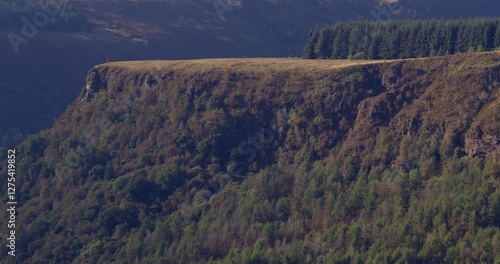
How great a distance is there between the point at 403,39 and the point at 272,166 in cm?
2723

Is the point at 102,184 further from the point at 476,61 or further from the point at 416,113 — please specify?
the point at 476,61

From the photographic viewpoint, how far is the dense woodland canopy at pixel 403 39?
355 feet

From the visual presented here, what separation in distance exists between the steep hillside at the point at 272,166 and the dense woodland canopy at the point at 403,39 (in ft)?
22.4

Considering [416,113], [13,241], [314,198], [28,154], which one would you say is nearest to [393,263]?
[314,198]

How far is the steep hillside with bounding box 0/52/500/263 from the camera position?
8031cm

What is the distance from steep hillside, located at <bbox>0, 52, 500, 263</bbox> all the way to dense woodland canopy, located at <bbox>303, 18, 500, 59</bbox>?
22.4 feet

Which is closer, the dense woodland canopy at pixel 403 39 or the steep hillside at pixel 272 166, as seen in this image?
the steep hillside at pixel 272 166

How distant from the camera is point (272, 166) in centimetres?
9806

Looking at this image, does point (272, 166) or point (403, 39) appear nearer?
point (272, 166)

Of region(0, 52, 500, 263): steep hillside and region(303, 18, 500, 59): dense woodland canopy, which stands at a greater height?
region(303, 18, 500, 59): dense woodland canopy

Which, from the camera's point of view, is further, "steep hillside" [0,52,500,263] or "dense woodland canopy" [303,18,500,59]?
"dense woodland canopy" [303,18,500,59]

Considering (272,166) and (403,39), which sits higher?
(403,39)

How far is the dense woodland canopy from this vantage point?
355 feet

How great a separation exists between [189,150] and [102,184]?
1069 centimetres
